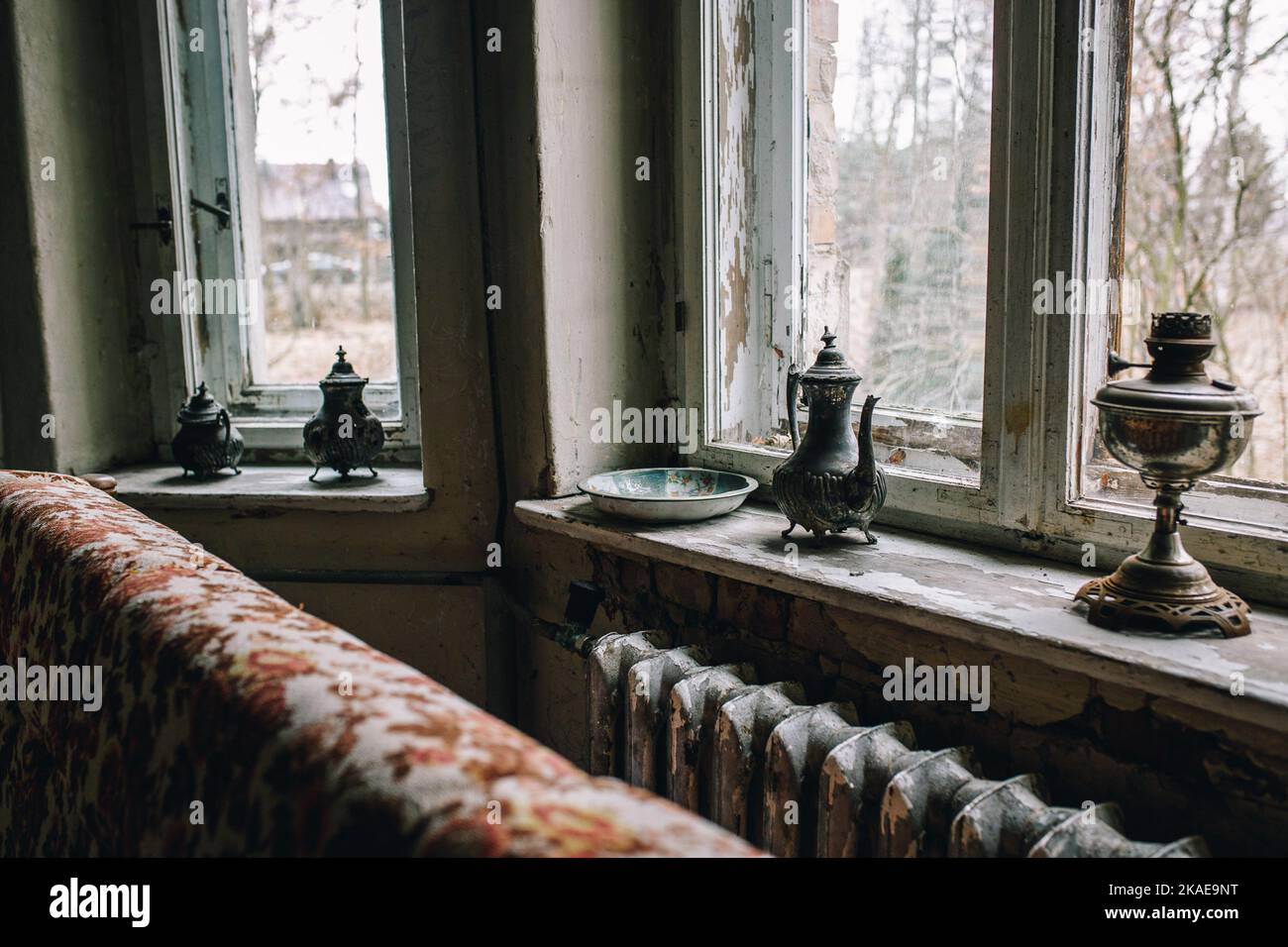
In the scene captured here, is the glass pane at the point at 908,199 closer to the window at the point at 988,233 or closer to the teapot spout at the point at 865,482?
the window at the point at 988,233

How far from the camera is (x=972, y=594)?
56.0 inches

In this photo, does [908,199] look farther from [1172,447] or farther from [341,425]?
[341,425]

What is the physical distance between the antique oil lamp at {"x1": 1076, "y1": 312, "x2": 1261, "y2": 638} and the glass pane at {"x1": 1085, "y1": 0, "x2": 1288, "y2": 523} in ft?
0.66

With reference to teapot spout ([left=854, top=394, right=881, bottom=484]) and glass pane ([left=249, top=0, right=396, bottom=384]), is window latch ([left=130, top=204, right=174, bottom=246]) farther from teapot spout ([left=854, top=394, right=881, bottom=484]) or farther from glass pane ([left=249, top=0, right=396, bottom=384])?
teapot spout ([left=854, top=394, right=881, bottom=484])

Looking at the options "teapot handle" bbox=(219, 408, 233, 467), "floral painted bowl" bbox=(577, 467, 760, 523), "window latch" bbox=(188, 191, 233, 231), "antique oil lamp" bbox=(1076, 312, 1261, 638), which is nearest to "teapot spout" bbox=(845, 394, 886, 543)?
"floral painted bowl" bbox=(577, 467, 760, 523)

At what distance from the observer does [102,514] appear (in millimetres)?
1282

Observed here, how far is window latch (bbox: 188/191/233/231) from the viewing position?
269cm

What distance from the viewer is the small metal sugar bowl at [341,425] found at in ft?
8.05

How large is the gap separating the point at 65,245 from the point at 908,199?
206cm

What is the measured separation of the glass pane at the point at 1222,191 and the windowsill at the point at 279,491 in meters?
1.61

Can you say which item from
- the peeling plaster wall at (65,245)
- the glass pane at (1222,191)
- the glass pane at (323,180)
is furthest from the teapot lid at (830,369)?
the peeling plaster wall at (65,245)
